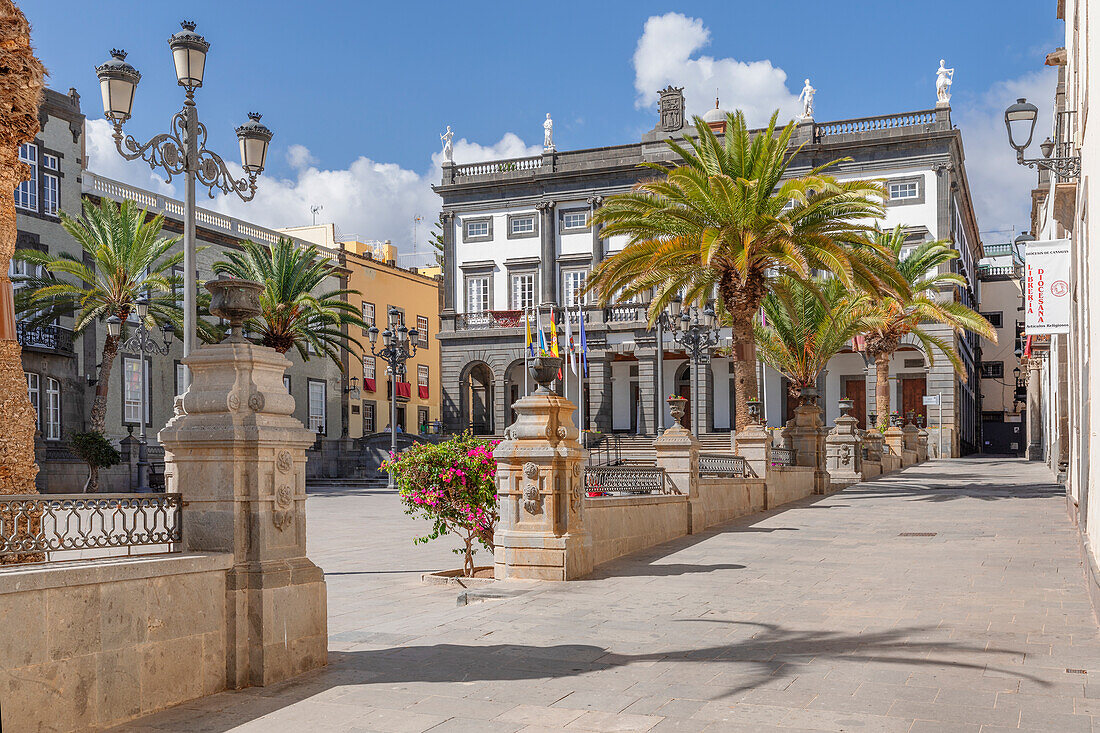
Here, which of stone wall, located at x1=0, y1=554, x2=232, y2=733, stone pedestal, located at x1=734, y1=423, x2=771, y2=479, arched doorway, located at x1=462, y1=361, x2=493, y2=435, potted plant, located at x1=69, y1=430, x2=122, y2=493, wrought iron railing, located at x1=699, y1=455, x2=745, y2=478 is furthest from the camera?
arched doorway, located at x1=462, y1=361, x2=493, y2=435

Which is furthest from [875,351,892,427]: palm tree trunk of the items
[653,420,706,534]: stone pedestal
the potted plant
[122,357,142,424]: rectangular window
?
[122,357,142,424]: rectangular window

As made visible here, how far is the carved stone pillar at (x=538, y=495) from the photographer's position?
459 inches

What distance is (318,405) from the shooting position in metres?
50.4

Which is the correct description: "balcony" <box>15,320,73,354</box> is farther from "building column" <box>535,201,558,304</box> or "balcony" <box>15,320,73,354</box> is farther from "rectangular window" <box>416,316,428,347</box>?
"rectangular window" <box>416,316,428,347</box>

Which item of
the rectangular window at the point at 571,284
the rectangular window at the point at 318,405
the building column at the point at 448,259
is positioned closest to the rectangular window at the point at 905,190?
the rectangular window at the point at 571,284

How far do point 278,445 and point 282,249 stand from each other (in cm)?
3374

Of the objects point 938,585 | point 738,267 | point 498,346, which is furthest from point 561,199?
point 938,585

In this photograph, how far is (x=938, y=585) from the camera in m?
10.9

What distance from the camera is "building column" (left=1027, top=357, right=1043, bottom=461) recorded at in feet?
155

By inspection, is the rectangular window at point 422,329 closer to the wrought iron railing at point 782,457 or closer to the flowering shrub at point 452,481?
the wrought iron railing at point 782,457

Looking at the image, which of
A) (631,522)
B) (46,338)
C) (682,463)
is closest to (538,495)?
(631,522)

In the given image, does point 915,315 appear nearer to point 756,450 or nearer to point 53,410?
point 756,450

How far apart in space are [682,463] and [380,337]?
140ft

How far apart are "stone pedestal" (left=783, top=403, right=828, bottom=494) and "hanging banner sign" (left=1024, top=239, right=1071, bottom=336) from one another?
11668 mm
